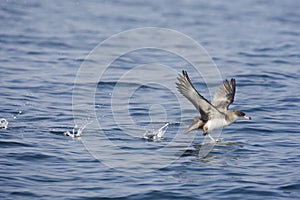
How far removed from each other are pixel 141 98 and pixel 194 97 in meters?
4.17

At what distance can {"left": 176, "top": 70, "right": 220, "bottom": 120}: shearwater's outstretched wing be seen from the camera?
9570 millimetres

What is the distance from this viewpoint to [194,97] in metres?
9.78

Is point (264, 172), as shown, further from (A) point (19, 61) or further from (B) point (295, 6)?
(B) point (295, 6)

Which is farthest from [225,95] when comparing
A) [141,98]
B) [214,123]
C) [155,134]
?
[141,98]

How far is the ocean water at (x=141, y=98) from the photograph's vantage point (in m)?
9.04

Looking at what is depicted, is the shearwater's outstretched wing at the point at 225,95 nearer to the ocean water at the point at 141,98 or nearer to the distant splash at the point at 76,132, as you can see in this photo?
the ocean water at the point at 141,98

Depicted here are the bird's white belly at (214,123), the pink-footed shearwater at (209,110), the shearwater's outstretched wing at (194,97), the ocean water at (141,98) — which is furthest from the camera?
the bird's white belly at (214,123)

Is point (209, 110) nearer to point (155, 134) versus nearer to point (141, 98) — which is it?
point (155, 134)

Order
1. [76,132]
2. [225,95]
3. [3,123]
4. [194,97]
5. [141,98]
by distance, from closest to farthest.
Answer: [194,97]
[225,95]
[76,132]
[3,123]
[141,98]

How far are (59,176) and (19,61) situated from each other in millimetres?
8380

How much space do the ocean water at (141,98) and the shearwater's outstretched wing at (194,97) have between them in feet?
1.81

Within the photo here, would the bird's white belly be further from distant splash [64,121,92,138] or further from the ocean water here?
distant splash [64,121,92,138]

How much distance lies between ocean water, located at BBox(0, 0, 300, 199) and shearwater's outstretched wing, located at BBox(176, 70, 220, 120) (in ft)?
1.81

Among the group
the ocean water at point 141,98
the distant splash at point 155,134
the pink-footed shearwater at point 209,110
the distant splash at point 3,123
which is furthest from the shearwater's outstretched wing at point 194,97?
the distant splash at point 3,123
